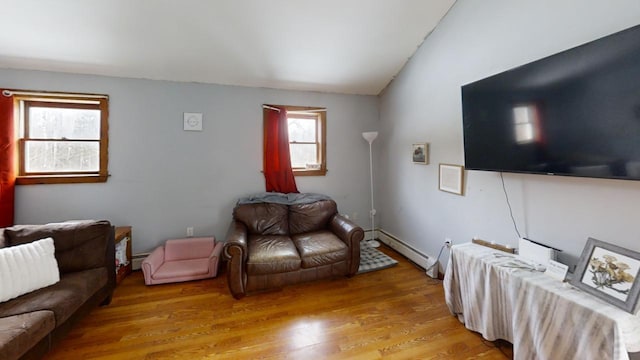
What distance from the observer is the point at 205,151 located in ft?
10.5

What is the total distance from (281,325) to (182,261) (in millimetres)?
1654

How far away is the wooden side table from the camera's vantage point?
262cm

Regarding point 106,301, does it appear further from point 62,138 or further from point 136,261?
point 62,138

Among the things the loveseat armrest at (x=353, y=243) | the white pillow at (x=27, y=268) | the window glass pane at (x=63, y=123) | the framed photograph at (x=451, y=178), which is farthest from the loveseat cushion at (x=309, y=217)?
the window glass pane at (x=63, y=123)

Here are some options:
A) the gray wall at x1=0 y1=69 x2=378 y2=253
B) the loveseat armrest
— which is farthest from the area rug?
the gray wall at x1=0 y1=69 x2=378 y2=253

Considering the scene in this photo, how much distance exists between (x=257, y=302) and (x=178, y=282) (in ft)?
3.35

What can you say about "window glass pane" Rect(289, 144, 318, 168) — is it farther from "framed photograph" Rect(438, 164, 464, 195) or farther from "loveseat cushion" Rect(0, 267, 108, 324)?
"loveseat cushion" Rect(0, 267, 108, 324)

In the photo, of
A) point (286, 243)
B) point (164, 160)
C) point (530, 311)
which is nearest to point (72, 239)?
point (164, 160)

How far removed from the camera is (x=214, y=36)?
2.47 metres

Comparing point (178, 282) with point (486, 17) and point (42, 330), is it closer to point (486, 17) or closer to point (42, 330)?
point (42, 330)

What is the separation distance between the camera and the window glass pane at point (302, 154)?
3.66 meters

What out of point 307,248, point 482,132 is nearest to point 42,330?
point 307,248

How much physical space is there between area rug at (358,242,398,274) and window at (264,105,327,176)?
4.32ft

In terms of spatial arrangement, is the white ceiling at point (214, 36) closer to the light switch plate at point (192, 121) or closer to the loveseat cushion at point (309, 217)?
the light switch plate at point (192, 121)
